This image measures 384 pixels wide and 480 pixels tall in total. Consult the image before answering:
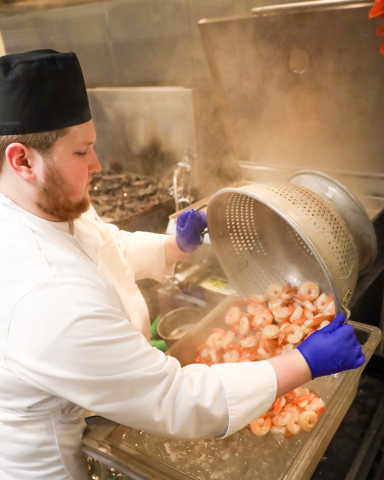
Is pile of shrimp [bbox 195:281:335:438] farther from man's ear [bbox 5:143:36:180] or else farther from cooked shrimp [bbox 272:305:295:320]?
man's ear [bbox 5:143:36:180]

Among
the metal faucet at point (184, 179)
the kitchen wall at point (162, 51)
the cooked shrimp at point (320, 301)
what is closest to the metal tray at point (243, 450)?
the cooked shrimp at point (320, 301)

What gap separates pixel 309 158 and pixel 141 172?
1502 mm

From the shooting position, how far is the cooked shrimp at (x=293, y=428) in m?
1.24

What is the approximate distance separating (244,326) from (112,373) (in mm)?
640

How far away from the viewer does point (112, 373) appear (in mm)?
992

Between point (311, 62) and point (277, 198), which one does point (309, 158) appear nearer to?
point (311, 62)

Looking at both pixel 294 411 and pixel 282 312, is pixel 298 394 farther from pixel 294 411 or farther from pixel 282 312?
pixel 282 312

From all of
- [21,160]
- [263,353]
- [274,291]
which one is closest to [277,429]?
[263,353]

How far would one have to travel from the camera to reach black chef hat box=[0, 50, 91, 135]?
3.51ft

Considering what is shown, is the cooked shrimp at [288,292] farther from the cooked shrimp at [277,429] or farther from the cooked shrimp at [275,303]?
the cooked shrimp at [277,429]

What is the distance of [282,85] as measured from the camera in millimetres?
2135

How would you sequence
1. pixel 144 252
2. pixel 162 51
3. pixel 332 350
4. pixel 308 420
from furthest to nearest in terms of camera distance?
pixel 162 51
pixel 144 252
pixel 308 420
pixel 332 350

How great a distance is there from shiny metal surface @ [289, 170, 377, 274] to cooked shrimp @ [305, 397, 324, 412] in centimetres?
48

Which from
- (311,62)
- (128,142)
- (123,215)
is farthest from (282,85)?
(128,142)
